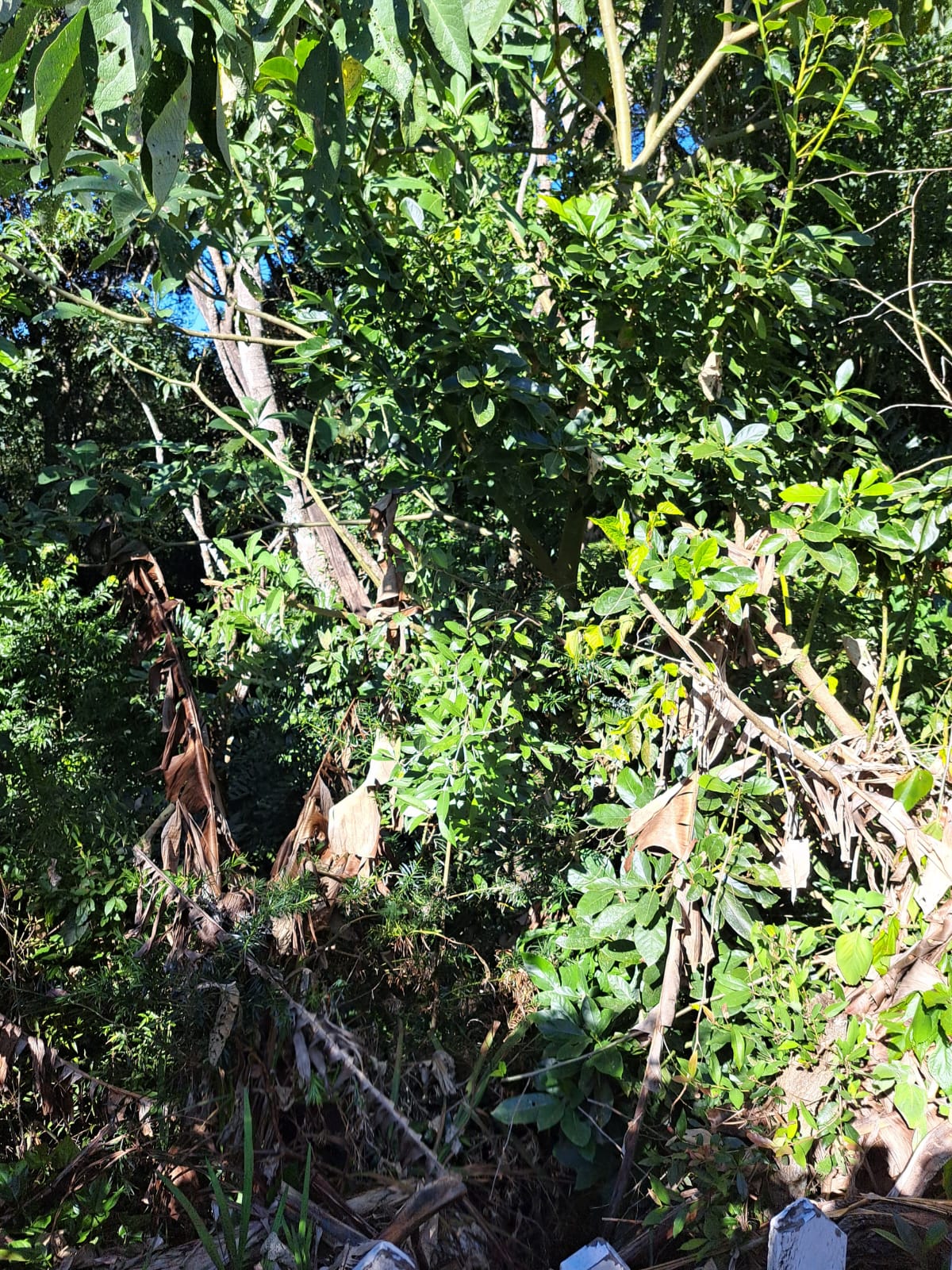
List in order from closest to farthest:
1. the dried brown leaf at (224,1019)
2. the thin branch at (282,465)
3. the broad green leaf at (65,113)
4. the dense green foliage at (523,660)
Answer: the broad green leaf at (65,113)
the dense green foliage at (523,660)
the dried brown leaf at (224,1019)
the thin branch at (282,465)

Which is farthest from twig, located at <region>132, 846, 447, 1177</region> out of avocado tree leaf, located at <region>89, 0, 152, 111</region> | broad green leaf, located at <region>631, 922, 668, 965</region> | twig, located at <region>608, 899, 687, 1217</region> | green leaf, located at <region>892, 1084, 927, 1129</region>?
avocado tree leaf, located at <region>89, 0, 152, 111</region>

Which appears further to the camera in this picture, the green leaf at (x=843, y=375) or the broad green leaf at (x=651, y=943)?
the green leaf at (x=843, y=375)

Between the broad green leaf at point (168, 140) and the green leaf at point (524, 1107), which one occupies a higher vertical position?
the broad green leaf at point (168, 140)

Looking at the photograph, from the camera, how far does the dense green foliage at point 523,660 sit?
1.86m

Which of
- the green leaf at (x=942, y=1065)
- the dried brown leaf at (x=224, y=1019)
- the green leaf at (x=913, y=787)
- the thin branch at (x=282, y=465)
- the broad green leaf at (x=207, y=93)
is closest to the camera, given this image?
the broad green leaf at (x=207, y=93)

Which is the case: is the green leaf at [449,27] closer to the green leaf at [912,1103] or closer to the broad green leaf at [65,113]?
the broad green leaf at [65,113]

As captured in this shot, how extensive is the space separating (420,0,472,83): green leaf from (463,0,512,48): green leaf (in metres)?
0.04

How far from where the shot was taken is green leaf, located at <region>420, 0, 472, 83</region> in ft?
3.51

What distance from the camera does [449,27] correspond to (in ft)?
3.53

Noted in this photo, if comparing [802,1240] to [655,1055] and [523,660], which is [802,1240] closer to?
[655,1055]

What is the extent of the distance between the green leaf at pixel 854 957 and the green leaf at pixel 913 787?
269mm

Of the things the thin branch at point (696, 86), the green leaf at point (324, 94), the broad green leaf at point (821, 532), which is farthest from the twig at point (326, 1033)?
the thin branch at point (696, 86)

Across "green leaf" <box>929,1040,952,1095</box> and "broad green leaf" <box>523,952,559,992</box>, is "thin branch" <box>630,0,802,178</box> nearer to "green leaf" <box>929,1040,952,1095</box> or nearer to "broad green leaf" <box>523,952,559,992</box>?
"broad green leaf" <box>523,952,559,992</box>

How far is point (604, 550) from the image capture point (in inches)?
101
